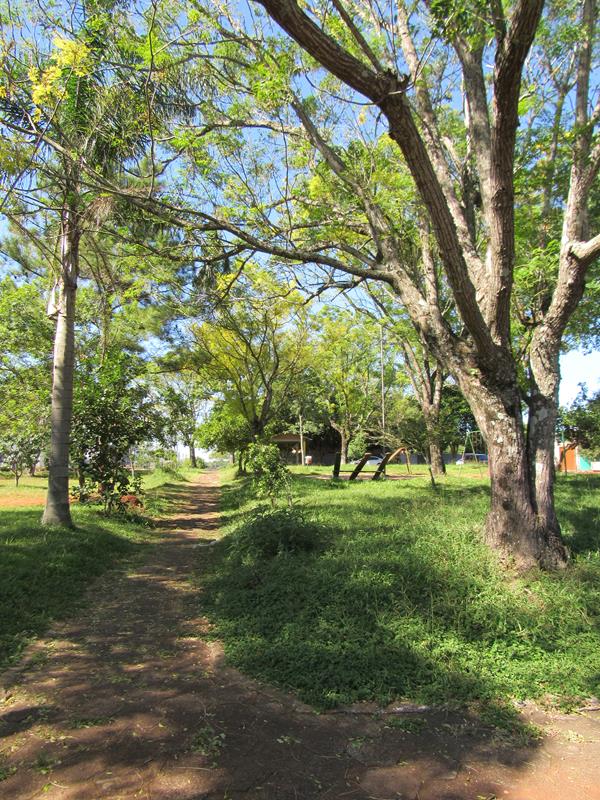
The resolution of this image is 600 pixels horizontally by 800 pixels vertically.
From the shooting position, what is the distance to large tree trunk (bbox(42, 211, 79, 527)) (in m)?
8.10

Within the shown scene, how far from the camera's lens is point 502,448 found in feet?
17.1

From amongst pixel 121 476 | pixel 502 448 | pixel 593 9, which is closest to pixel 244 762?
pixel 502 448

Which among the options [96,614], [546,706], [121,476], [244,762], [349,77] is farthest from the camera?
[121,476]

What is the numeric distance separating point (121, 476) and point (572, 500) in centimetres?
847

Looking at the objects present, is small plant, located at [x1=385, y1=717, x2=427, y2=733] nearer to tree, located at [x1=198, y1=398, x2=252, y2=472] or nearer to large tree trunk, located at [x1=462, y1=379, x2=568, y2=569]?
large tree trunk, located at [x1=462, y1=379, x2=568, y2=569]

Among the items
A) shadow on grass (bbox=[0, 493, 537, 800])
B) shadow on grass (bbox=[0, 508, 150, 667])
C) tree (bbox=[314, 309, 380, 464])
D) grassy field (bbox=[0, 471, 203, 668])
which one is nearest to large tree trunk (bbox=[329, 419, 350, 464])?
tree (bbox=[314, 309, 380, 464])

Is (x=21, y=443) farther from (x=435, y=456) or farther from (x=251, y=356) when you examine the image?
(x=435, y=456)

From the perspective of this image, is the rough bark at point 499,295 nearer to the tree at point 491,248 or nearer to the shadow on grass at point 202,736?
the tree at point 491,248

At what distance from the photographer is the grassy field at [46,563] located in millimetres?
4492

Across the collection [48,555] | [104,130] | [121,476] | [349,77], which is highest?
[104,130]

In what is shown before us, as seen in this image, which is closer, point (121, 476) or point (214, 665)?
point (214, 665)

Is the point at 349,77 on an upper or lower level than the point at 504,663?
upper

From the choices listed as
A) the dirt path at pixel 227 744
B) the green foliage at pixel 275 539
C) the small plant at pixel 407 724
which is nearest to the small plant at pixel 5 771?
the dirt path at pixel 227 744

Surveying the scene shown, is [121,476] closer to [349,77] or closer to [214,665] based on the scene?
[214,665]
